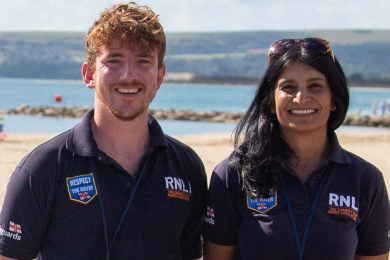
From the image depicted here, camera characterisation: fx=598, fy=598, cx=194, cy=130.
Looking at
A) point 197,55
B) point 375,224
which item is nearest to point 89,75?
point 375,224

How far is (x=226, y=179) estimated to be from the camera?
332 centimetres

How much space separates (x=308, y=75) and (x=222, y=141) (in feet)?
53.4

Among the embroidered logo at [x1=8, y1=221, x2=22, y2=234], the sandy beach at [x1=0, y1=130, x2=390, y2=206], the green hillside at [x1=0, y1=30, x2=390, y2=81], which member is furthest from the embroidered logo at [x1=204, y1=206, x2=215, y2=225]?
the green hillside at [x1=0, y1=30, x2=390, y2=81]

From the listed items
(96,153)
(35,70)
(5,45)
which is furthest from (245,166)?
(5,45)

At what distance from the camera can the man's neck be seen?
10.6 feet

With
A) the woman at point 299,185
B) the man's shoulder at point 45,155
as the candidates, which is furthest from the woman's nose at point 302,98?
the man's shoulder at point 45,155

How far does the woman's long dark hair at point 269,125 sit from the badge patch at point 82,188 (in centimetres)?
79

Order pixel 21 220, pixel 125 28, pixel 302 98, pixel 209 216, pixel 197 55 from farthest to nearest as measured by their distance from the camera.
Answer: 1. pixel 197 55
2. pixel 209 216
3. pixel 302 98
4. pixel 125 28
5. pixel 21 220

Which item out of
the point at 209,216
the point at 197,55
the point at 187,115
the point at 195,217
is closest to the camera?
the point at 209,216

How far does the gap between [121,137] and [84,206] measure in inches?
16.9

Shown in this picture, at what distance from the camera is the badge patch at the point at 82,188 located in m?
3.07

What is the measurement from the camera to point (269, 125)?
3455 millimetres

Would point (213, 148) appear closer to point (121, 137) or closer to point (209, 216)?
point (209, 216)

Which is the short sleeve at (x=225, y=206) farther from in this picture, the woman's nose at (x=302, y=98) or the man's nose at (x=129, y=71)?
the man's nose at (x=129, y=71)
